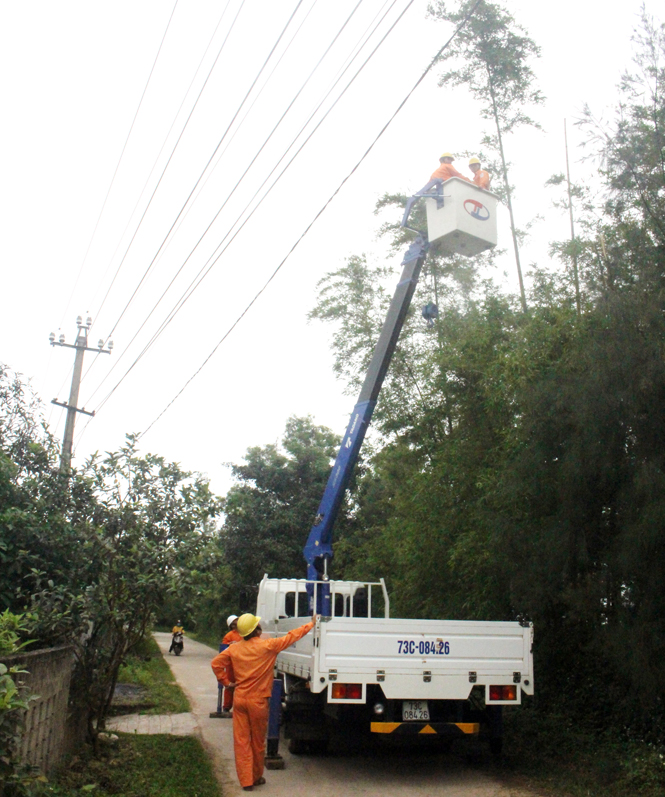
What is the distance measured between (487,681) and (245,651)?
8.68 feet

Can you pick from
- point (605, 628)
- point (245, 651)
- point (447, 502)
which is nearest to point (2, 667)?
point (245, 651)

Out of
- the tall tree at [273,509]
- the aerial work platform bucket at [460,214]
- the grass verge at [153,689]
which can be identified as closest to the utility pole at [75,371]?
the grass verge at [153,689]

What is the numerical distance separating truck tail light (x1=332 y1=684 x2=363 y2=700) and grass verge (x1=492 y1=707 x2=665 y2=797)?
192cm

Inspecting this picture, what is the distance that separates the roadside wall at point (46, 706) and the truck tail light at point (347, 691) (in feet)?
8.68

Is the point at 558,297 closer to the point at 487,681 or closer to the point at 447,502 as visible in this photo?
the point at 447,502

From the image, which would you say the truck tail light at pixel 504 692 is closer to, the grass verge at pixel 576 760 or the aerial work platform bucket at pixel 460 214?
the grass verge at pixel 576 760

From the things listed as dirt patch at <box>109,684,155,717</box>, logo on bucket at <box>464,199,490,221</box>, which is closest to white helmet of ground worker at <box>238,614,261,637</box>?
logo on bucket at <box>464,199,490,221</box>

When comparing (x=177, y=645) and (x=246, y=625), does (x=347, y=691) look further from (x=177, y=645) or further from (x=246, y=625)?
(x=177, y=645)

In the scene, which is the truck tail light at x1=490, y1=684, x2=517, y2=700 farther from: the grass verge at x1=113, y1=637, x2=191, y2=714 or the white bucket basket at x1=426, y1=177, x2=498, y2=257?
the white bucket basket at x1=426, y1=177, x2=498, y2=257

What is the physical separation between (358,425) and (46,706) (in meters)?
5.42

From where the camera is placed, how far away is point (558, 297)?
12602 mm

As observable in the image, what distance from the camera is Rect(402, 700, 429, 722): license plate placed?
798cm

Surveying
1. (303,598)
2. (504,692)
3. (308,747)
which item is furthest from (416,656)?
(303,598)

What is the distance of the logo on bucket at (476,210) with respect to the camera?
9.79 m
